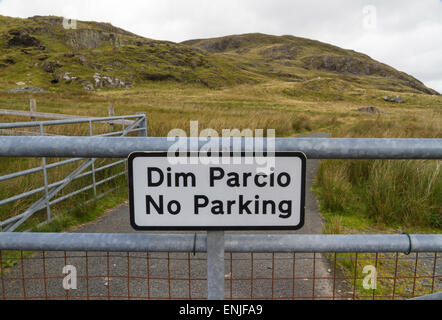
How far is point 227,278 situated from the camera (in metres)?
3.47

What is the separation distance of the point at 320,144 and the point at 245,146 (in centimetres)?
25

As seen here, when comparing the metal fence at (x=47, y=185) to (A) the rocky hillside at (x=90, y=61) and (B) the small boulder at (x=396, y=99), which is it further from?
(B) the small boulder at (x=396, y=99)

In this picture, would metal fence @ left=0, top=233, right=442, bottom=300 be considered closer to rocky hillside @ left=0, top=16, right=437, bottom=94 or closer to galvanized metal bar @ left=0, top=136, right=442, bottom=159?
galvanized metal bar @ left=0, top=136, right=442, bottom=159

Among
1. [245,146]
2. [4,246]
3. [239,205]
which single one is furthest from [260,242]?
[4,246]

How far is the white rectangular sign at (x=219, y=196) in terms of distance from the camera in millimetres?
1087

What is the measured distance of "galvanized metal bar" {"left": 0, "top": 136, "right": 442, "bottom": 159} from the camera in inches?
41.3

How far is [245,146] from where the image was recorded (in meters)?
1.04

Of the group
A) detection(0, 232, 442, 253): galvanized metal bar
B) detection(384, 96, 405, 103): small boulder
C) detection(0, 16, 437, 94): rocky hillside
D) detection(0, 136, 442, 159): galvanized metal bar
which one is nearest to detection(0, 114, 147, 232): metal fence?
detection(0, 232, 442, 253): galvanized metal bar

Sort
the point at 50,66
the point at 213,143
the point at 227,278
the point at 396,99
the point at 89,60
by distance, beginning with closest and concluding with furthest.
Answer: the point at 213,143
the point at 227,278
the point at 396,99
the point at 50,66
the point at 89,60

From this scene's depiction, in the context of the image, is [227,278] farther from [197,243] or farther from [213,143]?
[213,143]

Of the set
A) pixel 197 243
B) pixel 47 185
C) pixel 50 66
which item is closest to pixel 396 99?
pixel 47 185

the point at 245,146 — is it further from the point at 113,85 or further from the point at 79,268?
the point at 113,85

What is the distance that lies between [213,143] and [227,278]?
274cm

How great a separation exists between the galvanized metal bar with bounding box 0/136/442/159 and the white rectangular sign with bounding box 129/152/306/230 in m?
0.07
